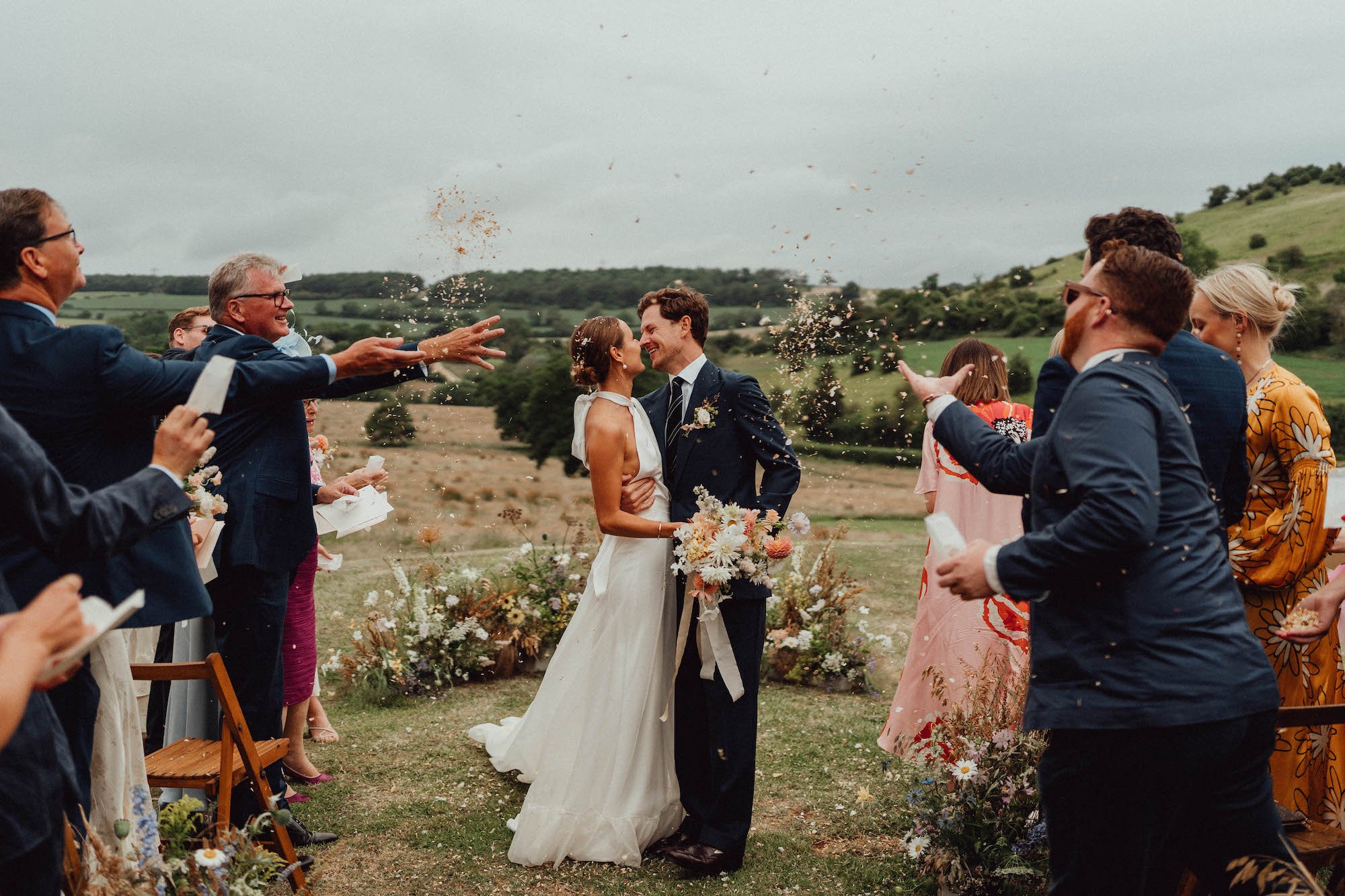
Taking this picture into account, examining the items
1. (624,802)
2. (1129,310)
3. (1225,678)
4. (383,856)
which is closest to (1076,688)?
(1225,678)

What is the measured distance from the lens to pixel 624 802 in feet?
14.6

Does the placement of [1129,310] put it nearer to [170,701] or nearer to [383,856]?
[383,856]

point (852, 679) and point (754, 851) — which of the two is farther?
point (852, 679)

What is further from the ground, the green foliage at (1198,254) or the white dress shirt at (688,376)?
the green foliage at (1198,254)

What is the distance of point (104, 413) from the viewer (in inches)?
123

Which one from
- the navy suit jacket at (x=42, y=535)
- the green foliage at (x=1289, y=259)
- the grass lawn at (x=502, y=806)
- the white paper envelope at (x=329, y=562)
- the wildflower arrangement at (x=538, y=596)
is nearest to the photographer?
the navy suit jacket at (x=42, y=535)

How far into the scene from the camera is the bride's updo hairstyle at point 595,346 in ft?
14.6

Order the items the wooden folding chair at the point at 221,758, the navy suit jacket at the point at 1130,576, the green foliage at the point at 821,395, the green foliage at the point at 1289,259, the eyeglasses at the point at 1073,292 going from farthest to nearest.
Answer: the green foliage at the point at 1289,259, the green foliage at the point at 821,395, the wooden folding chair at the point at 221,758, the eyeglasses at the point at 1073,292, the navy suit jacket at the point at 1130,576

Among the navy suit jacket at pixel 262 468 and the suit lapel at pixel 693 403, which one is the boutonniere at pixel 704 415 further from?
the navy suit jacket at pixel 262 468

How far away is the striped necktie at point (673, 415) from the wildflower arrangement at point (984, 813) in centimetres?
170

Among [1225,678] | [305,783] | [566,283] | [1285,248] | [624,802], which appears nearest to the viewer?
[1225,678]

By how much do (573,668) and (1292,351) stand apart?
86.4 feet

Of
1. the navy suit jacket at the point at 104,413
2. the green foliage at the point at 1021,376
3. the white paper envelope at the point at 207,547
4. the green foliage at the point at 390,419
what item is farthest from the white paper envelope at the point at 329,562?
the green foliage at the point at 1021,376

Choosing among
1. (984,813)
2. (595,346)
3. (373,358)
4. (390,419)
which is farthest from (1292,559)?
(390,419)
